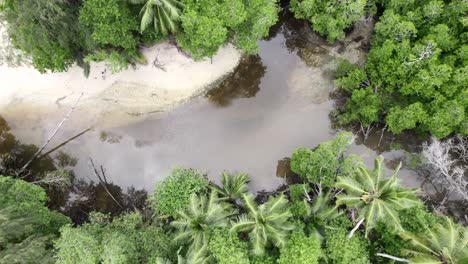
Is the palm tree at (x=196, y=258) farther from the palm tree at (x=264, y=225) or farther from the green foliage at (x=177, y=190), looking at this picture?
the green foliage at (x=177, y=190)

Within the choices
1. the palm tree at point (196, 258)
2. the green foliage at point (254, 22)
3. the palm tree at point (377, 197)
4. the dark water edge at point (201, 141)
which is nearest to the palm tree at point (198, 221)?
the palm tree at point (196, 258)

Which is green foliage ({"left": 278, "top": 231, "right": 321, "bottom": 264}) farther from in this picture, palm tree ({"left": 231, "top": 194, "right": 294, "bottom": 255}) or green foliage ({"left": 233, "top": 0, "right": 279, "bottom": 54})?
green foliage ({"left": 233, "top": 0, "right": 279, "bottom": 54})

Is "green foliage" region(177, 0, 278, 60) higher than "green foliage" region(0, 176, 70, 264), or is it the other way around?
"green foliage" region(177, 0, 278, 60)

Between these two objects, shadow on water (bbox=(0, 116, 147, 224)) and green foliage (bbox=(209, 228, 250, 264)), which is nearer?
green foliage (bbox=(209, 228, 250, 264))

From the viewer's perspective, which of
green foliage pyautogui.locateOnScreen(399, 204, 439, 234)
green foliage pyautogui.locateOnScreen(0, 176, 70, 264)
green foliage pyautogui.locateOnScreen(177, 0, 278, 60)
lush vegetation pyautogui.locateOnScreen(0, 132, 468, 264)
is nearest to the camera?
lush vegetation pyautogui.locateOnScreen(0, 132, 468, 264)

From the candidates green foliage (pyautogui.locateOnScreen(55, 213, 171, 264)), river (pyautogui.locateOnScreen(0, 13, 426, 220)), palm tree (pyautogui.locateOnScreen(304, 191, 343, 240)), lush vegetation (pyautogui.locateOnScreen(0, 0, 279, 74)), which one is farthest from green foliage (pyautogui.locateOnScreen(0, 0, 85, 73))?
palm tree (pyautogui.locateOnScreen(304, 191, 343, 240))

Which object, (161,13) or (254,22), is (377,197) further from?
(161,13)

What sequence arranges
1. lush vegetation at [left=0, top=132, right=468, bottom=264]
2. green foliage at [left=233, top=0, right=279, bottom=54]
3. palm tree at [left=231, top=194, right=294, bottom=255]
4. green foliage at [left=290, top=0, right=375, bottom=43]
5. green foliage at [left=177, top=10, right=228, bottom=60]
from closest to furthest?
lush vegetation at [left=0, top=132, right=468, bottom=264]
palm tree at [left=231, top=194, right=294, bottom=255]
green foliage at [left=177, top=10, right=228, bottom=60]
green foliage at [left=233, top=0, right=279, bottom=54]
green foliage at [left=290, top=0, right=375, bottom=43]

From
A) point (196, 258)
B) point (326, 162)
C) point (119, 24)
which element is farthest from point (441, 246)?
point (119, 24)
